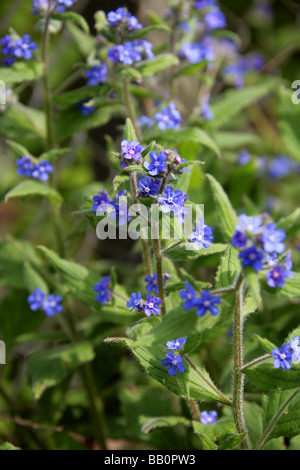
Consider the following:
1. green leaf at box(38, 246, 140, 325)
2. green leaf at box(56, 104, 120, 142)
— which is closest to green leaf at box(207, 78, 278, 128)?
green leaf at box(56, 104, 120, 142)

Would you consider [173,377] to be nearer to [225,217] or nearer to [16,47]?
[225,217]

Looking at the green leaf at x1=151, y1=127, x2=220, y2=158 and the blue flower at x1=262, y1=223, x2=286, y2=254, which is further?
the green leaf at x1=151, y1=127, x2=220, y2=158

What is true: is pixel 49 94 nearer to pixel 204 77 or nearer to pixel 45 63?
pixel 45 63

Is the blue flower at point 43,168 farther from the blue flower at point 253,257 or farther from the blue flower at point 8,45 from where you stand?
the blue flower at point 253,257

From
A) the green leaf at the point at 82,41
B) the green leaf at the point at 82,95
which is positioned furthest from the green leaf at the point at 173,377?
the green leaf at the point at 82,41

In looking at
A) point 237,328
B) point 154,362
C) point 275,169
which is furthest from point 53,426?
point 275,169

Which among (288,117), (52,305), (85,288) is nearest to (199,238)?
(85,288)

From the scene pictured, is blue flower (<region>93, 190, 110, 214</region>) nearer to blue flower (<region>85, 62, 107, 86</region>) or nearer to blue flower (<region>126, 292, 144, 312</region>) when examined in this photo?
blue flower (<region>126, 292, 144, 312</region>)

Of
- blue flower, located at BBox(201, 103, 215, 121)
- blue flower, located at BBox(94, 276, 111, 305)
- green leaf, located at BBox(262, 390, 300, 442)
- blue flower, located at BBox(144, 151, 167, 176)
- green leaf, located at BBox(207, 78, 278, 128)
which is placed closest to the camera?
blue flower, located at BBox(144, 151, 167, 176)
